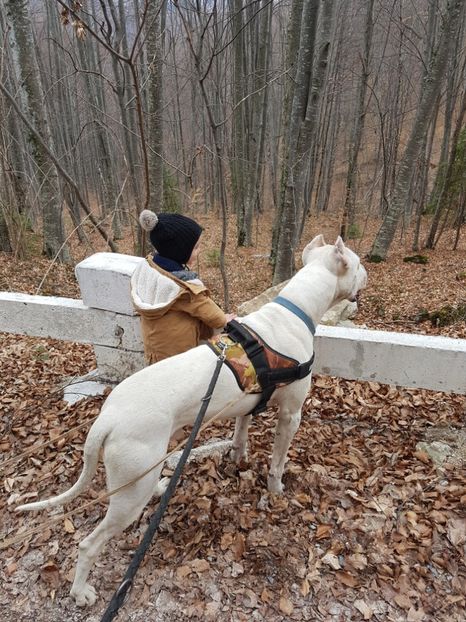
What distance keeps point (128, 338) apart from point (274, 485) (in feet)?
6.48

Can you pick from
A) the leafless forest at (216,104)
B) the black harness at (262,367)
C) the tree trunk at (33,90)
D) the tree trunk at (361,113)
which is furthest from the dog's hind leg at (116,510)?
the tree trunk at (361,113)

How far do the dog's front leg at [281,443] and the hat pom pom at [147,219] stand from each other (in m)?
1.63

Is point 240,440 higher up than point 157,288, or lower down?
lower down

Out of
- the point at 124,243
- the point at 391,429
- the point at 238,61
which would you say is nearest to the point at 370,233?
the point at 238,61

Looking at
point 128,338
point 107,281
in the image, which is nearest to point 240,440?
point 128,338

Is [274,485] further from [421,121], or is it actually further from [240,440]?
[421,121]

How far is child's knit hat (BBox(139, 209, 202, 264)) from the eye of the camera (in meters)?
2.69

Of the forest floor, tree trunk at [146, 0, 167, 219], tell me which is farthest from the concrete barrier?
tree trunk at [146, 0, 167, 219]

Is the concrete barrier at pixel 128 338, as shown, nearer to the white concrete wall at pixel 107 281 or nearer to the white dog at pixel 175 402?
the white concrete wall at pixel 107 281

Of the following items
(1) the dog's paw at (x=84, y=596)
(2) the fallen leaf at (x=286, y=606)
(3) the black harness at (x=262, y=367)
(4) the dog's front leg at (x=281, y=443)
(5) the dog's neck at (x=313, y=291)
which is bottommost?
(1) the dog's paw at (x=84, y=596)

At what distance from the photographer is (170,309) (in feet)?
9.02

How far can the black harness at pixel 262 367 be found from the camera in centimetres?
243

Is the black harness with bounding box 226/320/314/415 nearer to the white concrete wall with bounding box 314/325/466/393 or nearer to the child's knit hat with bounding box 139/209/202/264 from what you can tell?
the child's knit hat with bounding box 139/209/202/264

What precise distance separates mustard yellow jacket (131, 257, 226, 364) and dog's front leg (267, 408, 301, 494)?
0.85 meters
